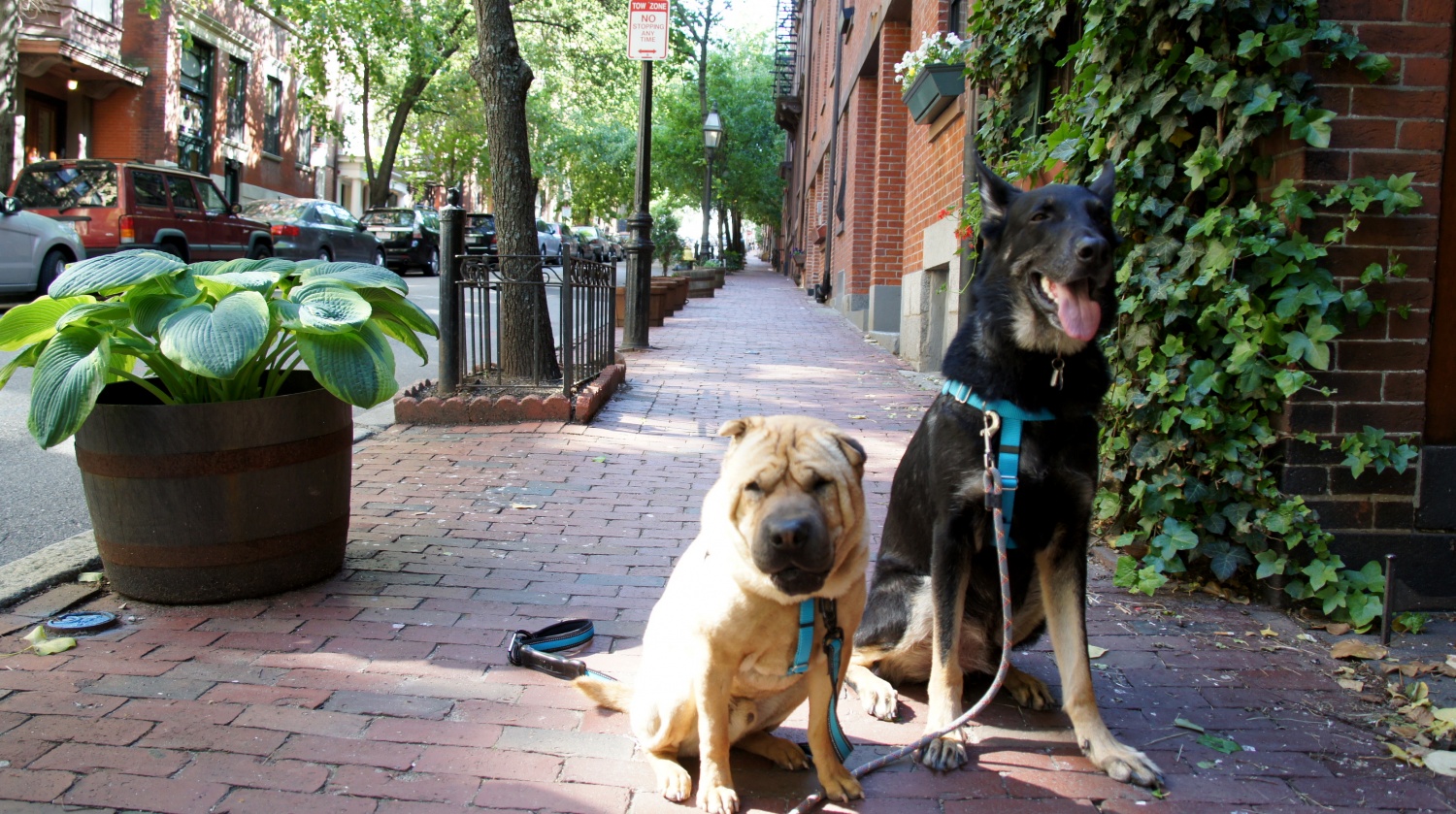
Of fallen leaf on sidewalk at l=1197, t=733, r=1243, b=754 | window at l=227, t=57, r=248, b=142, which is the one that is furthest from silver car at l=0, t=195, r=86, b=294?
window at l=227, t=57, r=248, b=142

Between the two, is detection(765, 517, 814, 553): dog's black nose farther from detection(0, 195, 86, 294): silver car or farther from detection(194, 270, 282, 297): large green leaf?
detection(0, 195, 86, 294): silver car

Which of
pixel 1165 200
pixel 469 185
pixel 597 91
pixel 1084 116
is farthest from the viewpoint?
pixel 469 185

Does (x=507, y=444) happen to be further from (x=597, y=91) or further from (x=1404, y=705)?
(x=597, y=91)

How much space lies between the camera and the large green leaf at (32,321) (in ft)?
12.1

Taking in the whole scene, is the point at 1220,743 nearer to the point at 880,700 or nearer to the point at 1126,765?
the point at 1126,765

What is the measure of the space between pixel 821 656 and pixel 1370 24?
3.42 metres

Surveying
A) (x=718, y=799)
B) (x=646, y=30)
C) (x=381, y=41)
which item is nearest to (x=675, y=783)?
(x=718, y=799)

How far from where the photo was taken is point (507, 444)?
6953 millimetres

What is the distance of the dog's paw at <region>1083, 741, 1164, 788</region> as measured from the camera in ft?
9.08

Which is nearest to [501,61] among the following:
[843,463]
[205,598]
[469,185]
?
[205,598]

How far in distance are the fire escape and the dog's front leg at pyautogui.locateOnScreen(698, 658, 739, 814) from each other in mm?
33334

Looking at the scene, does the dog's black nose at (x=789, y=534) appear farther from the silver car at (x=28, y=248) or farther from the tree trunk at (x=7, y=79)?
the tree trunk at (x=7, y=79)

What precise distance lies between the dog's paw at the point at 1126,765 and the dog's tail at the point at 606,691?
137cm

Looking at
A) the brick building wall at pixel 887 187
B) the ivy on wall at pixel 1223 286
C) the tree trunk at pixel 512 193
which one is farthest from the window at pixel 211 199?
the ivy on wall at pixel 1223 286
